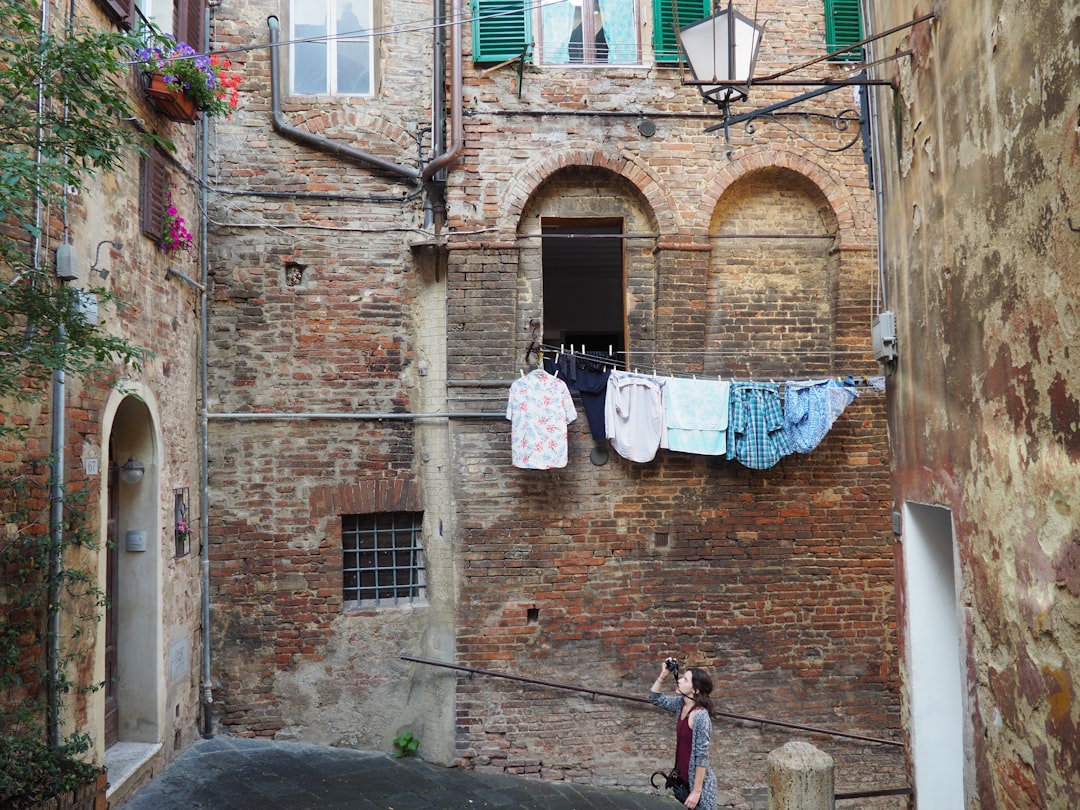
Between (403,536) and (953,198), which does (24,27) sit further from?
(403,536)

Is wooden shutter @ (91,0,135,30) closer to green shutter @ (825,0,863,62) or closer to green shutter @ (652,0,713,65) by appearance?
green shutter @ (652,0,713,65)

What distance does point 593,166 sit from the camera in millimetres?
8188

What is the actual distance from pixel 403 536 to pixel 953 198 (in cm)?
585

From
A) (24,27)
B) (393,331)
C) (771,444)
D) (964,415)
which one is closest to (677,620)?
(771,444)

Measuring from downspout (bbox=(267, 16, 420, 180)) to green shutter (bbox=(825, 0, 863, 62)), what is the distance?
4236 millimetres

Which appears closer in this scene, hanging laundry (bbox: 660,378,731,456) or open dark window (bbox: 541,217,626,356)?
hanging laundry (bbox: 660,378,731,456)

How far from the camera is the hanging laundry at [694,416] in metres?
7.84

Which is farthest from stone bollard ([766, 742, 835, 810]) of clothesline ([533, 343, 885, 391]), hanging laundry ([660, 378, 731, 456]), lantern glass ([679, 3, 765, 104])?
lantern glass ([679, 3, 765, 104])

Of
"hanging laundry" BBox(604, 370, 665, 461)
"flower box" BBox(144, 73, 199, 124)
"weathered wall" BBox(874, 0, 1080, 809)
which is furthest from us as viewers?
"hanging laundry" BBox(604, 370, 665, 461)

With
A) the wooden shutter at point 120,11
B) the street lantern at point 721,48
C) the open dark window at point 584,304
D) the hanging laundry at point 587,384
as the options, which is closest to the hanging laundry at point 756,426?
the hanging laundry at point 587,384

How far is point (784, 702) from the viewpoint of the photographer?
26.8ft

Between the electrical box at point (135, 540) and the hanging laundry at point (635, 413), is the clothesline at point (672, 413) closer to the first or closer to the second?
the hanging laundry at point (635, 413)

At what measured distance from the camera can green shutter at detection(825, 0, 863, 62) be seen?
8430mm

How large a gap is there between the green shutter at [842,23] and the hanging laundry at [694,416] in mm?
3604
